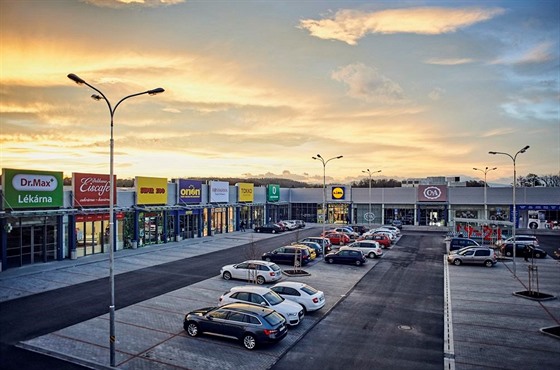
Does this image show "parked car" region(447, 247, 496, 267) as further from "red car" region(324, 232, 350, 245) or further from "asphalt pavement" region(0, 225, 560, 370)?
"red car" region(324, 232, 350, 245)

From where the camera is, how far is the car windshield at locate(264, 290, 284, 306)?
18.1m

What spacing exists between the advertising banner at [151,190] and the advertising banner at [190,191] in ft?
9.46

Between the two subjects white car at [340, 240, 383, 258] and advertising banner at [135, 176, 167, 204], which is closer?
white car at [340, 240, 383, 258]

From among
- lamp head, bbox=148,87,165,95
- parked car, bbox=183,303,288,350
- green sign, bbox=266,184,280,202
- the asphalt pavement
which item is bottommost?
the asphalt pavement

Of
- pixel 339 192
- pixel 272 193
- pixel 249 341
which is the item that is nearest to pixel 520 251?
pixel 249 341

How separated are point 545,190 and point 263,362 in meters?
62.0

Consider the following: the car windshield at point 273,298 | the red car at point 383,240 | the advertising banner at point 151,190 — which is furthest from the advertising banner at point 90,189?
the red car at point 383,240

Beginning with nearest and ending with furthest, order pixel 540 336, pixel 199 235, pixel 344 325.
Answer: pixel 540 336 → pixel 344 325 → pixel 199 235

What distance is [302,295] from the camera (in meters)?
19.8

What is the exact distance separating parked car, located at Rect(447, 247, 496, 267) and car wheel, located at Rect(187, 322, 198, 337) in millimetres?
25219

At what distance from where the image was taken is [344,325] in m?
18.2

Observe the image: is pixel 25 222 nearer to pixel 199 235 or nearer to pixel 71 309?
pixel 71 309

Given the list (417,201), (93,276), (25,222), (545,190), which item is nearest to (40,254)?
(25,222)

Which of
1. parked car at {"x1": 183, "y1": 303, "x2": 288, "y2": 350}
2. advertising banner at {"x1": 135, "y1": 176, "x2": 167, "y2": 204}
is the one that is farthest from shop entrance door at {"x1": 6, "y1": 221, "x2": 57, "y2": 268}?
parked car at {"x1": 183, "y1": 303, "x2": 288, "y2": 350}
